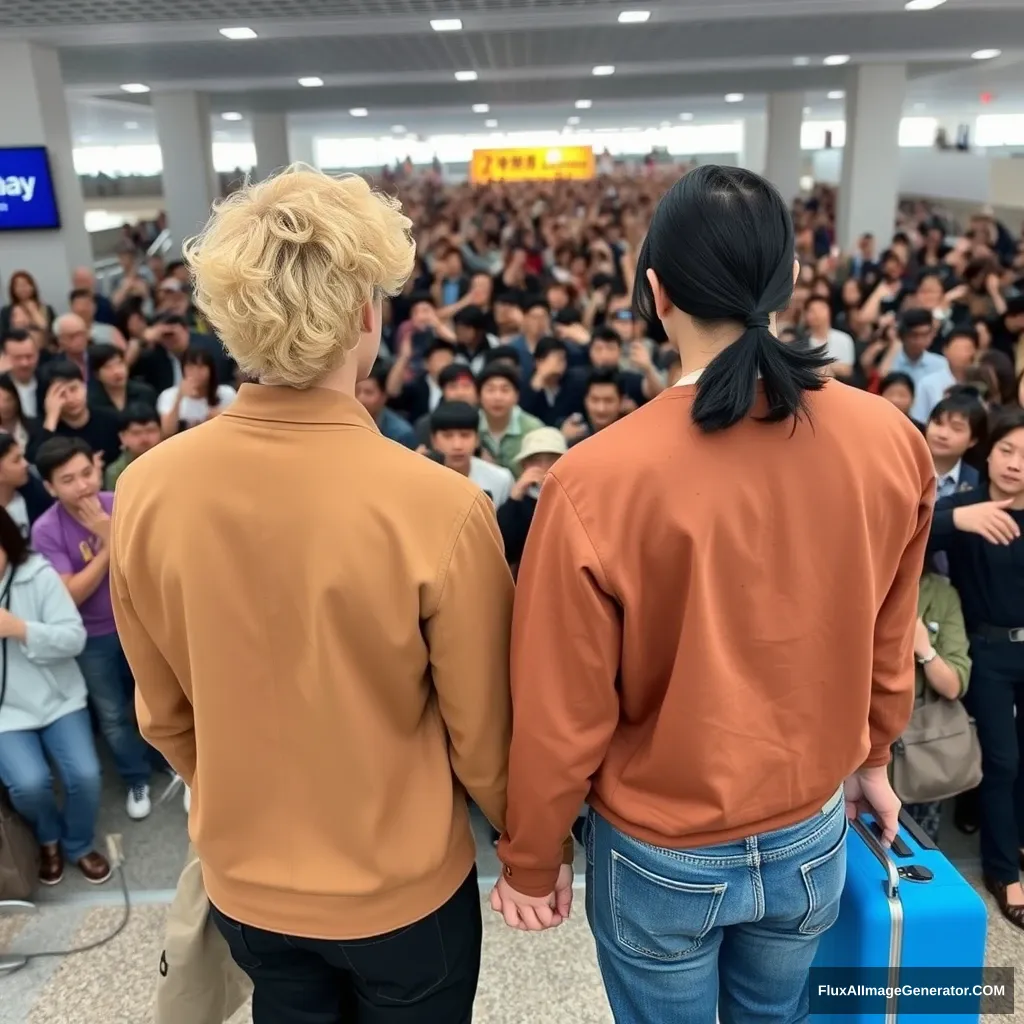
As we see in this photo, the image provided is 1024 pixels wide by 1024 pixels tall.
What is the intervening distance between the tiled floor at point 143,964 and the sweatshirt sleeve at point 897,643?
4.27 feet

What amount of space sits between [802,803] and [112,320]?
775 cm

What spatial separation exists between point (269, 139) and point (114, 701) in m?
17.6

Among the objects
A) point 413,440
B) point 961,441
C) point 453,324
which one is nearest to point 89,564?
point 413,440

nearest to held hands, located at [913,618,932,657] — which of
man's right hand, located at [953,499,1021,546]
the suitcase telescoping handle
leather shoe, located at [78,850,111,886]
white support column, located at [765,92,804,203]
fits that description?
man's right hand, located at [953,499,1021,546]

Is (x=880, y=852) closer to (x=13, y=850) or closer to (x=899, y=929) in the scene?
(x=899, y=929)

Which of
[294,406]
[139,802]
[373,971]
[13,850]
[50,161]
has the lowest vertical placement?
[139,802]

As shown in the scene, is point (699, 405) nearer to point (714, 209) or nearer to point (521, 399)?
point (714, 209)

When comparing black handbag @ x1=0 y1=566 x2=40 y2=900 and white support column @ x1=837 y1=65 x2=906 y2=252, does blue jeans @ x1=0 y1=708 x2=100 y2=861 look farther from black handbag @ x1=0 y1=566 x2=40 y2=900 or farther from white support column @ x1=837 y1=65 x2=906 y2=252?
white support column @ x1=837 y1=65 x2=906 y2=252

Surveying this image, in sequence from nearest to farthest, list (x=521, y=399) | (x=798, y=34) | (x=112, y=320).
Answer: (x=521, y=399), (x=112, y=320), (x=798, y=34)

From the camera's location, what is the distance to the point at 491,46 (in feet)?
29.0

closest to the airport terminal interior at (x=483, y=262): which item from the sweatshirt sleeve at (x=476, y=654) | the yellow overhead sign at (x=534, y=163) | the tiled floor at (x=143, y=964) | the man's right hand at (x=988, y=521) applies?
the tiled floor at (x=143, y=964)

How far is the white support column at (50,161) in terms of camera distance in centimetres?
718

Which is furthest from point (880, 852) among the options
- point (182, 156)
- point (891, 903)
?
point (182, 156)

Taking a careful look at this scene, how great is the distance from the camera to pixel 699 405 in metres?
1.10
